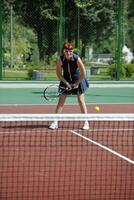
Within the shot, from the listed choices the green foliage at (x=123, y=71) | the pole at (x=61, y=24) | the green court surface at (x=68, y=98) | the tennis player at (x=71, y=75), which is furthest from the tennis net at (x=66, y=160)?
the green foliage at (x=123, y=71)

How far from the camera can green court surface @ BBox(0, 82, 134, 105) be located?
50.5 ft

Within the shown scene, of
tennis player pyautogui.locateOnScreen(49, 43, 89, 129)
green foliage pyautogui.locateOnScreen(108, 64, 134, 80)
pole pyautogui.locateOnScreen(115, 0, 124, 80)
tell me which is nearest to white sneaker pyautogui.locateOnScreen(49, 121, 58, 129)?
tennis player pyautogui.locateOnScreen(49, 43, 89, 129)

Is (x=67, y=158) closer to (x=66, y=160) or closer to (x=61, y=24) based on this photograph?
(x=66, y=160)

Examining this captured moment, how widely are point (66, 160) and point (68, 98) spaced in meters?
9.18

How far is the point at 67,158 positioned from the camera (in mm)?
7016

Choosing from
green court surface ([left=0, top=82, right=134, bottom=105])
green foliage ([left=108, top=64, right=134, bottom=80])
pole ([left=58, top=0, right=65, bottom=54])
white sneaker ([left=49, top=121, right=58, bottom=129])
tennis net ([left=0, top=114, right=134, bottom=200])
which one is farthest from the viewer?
green foliage ([left=108, top=64, right=134, bottom=80])

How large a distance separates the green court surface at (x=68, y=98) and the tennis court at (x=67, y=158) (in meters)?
4.96

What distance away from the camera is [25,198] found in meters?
5.27

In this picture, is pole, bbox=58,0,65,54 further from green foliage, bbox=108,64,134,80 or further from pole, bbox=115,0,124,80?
green foliage, bbox=108,64,134,80

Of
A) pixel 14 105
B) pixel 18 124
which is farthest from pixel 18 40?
pixel 18 124

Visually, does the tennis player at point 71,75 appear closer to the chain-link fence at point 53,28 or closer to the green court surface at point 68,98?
the green court surface at point 68,98

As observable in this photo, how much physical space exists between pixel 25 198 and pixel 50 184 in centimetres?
54

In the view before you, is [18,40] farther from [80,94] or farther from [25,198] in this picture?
[25,198]

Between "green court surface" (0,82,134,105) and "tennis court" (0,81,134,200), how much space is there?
16.3 ft
